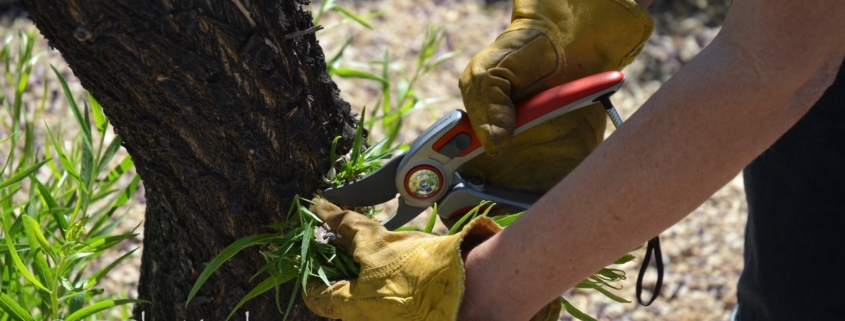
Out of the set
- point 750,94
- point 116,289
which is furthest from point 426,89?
point 750,94

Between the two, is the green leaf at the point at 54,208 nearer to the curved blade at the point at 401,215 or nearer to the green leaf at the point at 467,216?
the curved blade at the point at 401,215

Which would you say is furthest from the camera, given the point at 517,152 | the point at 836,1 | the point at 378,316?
the point at 517,152

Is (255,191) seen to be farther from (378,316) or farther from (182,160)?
(378,316)

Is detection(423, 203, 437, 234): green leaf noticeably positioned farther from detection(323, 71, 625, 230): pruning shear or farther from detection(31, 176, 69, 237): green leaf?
detection(31, 176, 69, 237): green leaf

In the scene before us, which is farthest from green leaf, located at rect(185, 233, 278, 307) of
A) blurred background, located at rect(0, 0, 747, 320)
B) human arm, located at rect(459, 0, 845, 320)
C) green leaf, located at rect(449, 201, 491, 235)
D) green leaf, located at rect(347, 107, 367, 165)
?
blurred background, located at rect(0, 0, 747, 320)

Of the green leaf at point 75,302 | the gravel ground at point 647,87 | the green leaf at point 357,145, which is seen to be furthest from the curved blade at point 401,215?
the gravel ground at point 647,87

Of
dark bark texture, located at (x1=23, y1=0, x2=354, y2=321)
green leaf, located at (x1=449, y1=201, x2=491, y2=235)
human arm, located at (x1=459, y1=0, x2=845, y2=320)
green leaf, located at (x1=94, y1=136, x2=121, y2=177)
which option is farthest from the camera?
green leaf, located at (x1=94, y1=136, x2=121, y2=177)

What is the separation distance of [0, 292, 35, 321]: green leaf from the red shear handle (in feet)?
2.66

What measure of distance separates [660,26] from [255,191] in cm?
301

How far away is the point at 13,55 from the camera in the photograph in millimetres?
3293

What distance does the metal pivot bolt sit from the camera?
132 cm

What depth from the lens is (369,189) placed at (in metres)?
1.34

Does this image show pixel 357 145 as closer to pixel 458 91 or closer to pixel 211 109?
pixel 211 109

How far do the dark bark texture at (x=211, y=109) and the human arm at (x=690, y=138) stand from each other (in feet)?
1.49
